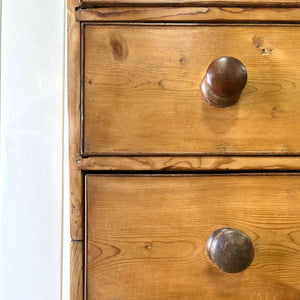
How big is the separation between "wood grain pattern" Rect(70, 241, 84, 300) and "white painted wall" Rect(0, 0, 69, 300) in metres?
Answer: 0.35

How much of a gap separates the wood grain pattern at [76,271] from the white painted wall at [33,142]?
35 cm

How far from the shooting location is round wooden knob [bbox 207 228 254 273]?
372 mm

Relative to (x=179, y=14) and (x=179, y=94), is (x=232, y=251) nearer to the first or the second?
(x=179, y=94)

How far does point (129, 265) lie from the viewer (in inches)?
16.4

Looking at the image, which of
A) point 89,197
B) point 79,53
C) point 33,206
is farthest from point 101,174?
point 33,206

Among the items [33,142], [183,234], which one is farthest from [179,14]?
[33,142]

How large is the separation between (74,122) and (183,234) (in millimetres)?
202

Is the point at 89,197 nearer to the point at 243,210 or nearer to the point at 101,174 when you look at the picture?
the point at 101,174

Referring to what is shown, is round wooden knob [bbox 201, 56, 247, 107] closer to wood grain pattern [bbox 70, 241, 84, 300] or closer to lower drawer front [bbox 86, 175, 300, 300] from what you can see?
lower drawer front [bbox 86, 175, 300, 300]

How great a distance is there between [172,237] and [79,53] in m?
0.27

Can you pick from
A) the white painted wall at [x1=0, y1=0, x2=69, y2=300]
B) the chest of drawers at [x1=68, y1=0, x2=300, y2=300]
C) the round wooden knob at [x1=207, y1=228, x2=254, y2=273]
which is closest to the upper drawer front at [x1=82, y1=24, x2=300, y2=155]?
the chest of drawers at [x1=68, y1=0, x2=300, y2=300]

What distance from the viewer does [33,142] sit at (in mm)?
746

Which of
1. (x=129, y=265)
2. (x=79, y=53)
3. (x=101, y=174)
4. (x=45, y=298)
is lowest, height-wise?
(x=45, y=298)

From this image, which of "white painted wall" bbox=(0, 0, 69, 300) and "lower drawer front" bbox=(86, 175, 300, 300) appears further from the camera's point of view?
"white painted wall" bbox=(0, 0, 69, 300)
